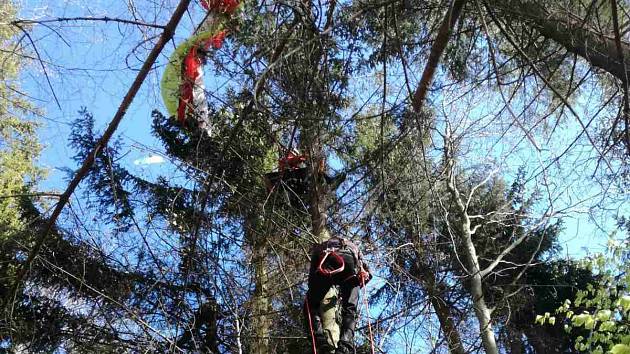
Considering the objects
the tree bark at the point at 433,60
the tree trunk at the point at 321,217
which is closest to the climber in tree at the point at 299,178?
the tree trunk at the point at 321,217

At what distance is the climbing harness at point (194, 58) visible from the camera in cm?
302

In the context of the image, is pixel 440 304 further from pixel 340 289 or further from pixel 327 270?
pixel 327 270

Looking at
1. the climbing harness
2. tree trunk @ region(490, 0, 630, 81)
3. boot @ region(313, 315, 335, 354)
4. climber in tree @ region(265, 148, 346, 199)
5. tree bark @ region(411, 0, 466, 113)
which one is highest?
climber in tree @ region(265, 148, 346, 199)

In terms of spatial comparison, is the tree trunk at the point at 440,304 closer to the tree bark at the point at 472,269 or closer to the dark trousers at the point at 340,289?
the tree bark at the point at 472,269

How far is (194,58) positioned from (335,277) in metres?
1.58

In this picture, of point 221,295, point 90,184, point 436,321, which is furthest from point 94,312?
point 436,321

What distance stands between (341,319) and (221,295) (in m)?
1.61

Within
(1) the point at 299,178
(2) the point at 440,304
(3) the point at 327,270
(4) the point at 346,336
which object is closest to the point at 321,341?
(4) the point at 346,336

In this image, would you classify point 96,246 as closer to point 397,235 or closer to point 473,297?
point 397,235

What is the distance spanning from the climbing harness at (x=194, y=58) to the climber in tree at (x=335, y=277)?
1.25 metres

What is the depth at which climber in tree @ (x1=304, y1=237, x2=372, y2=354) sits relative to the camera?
3.80 m

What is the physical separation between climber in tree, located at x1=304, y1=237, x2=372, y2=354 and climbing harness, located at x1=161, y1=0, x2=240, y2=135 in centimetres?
125

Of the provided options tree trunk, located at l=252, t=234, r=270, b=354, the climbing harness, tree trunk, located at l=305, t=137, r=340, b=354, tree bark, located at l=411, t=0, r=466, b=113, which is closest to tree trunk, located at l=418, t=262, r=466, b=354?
tree trunk, located at l=305, t=137, r=340, b=354

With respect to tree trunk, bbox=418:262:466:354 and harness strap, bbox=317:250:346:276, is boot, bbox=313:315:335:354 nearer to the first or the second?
harness strap, bbox=317:250:346:276
